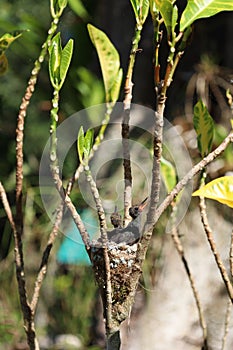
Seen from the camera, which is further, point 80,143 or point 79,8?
point 79,8

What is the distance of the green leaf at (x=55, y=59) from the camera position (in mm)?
473

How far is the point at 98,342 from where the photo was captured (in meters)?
1.40

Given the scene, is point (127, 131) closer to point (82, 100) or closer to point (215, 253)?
point (215, 253)

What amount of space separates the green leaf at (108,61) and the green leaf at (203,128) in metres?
0.07

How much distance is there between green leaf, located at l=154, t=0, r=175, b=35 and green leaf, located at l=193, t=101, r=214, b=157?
5.4 inches

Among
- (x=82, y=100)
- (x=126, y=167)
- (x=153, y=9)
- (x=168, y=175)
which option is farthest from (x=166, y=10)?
(x=82, y=100)

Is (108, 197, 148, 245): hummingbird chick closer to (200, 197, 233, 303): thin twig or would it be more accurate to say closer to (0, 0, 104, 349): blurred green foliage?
(200, 197, 233, 303): thin twig

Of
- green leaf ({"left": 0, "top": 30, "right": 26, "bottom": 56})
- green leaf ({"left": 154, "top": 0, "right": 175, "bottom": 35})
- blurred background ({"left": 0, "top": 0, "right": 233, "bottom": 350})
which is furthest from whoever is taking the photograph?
blurred background ({"left": 0, "top": 0, "right": 233, "bottom": 350})

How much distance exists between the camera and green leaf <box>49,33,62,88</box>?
0.47 m

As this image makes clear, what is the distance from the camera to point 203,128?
0.58 meters

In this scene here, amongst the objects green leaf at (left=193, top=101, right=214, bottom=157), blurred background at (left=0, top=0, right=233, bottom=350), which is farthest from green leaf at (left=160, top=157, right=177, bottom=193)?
blurred background at (left=0, top=0, right=233, bottom=350)

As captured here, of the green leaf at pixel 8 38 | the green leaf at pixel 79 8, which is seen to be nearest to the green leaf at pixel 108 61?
the green leaf at pixel 8 38

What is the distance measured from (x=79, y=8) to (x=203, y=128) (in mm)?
1024

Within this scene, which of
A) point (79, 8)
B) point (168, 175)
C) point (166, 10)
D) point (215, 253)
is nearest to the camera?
point (166, 10)
